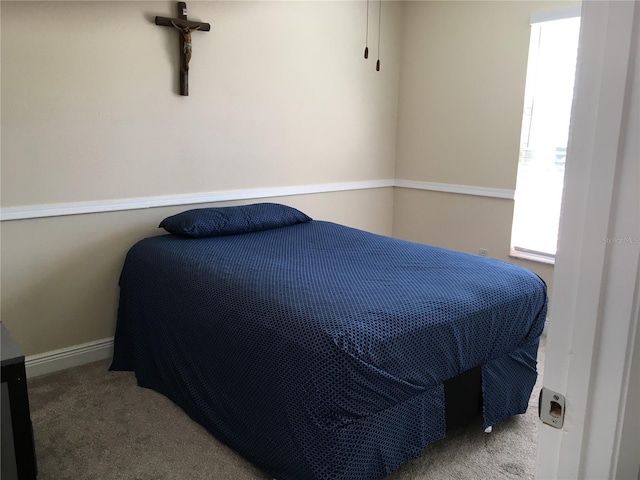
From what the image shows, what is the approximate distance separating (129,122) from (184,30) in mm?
610

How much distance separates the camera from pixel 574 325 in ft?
2.28

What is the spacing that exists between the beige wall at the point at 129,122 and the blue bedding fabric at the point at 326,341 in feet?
1.26

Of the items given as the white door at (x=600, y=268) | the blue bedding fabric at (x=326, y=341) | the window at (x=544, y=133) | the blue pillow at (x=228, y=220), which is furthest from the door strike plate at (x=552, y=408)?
the window at (x=544, y=133)

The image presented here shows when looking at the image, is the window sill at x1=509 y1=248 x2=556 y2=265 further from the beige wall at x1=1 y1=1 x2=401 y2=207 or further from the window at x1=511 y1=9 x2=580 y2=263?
the beige wall at x1=1 y1=1 x2=401 y2=207

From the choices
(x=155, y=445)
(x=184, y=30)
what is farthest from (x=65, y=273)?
(x=184, y=30)

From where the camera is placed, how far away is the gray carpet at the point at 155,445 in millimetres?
2055

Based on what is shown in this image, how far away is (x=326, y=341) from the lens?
1.72 meters

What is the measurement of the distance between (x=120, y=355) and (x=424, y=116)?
2826 mm

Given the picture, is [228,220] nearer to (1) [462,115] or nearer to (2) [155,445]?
(2) [155,445]

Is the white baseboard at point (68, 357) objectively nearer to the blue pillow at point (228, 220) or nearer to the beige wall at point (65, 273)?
the beige wall at point (65, 273)

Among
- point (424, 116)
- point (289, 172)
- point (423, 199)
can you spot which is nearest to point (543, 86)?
point (424, 116)

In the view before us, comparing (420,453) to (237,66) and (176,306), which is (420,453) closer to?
(176,306)

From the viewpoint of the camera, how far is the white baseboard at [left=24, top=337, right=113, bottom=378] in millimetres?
2793

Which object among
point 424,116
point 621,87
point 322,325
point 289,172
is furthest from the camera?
point 424,116
